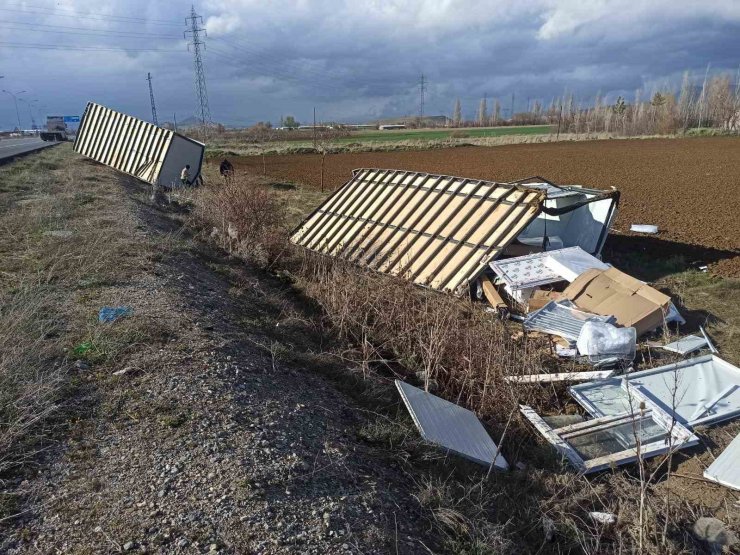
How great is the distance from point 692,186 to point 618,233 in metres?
10.3

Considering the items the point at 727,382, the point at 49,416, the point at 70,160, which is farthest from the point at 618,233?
the point at 70,160

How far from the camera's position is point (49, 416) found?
142 inches

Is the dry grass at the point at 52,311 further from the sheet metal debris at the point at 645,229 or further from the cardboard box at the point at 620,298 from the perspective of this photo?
the sheet metal debris at the point at 645,229

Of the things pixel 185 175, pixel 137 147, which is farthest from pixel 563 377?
pixel 137 147

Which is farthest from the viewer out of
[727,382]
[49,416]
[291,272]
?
[291,272]

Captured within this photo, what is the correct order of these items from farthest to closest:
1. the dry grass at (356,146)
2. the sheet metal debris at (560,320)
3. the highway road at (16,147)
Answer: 1. the dry grass at (356,146)
2. the highway road at (16,147)
3. the sheet metal debris at (560,320)

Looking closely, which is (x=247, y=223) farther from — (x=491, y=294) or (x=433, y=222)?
(x=491, y=294)

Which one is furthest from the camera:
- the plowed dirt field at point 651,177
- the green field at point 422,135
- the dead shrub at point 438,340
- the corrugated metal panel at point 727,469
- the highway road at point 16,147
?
the green field at point 422,135

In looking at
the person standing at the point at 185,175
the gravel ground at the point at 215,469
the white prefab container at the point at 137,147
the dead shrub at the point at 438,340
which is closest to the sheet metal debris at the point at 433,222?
the dead shrub at the point at 438,340

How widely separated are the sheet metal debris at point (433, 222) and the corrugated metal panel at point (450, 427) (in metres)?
2.80

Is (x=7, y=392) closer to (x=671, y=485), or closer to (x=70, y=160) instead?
(x=671, y=485)

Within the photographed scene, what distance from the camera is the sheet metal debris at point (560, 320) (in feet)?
20.4

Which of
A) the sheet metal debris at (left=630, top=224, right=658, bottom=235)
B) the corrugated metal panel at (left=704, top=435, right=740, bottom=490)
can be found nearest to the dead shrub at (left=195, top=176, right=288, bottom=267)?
the corrugated metal panel at (left=704, top=435, right=740, bottom=490)

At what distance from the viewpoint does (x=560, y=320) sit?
6512mm
